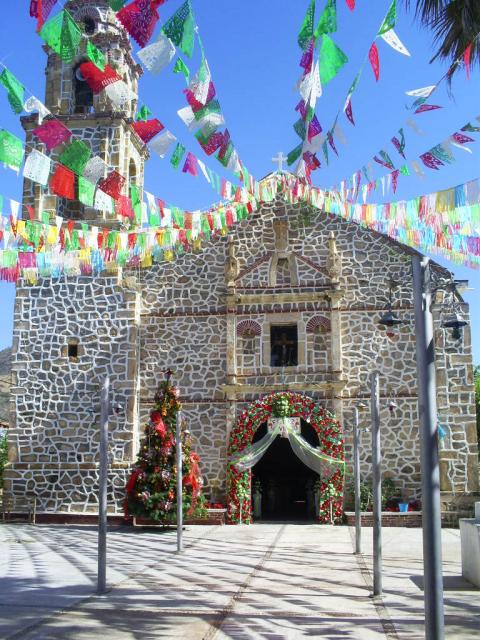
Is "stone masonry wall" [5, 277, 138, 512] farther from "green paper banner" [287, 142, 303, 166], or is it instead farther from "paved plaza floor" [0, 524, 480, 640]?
"green paper banner" [287, 142, 303, 166]

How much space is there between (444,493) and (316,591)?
9430mm

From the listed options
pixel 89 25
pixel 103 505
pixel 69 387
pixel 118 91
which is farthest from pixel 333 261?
pixel 118 91

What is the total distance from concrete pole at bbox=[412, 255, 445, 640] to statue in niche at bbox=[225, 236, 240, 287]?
14.2 m

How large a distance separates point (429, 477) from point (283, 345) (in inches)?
570

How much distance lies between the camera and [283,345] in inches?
794

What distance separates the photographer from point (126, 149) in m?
21.1

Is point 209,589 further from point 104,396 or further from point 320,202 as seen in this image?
point 320,202

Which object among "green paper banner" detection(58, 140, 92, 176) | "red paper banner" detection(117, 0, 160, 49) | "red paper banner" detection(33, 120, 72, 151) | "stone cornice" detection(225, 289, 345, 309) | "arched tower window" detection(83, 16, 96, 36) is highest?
"arched tower window" detection(83, 16, 96, 36)

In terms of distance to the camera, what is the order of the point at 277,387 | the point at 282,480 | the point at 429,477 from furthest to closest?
1. the point at 282,480
2. the point at 277,387
3. the point at 429,477

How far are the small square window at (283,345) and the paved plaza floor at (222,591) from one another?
Result: 18.0ft

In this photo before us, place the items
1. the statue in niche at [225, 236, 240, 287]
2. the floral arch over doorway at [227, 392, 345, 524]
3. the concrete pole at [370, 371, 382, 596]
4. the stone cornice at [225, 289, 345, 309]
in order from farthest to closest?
the statue in niche at [225, 236, 240, 287] → the stone cornice at [225, 289, 345, 309] → the floral arch over doorway at [227, 392, 345, 524] → the concrete pole at [370, 371, 382, 596]

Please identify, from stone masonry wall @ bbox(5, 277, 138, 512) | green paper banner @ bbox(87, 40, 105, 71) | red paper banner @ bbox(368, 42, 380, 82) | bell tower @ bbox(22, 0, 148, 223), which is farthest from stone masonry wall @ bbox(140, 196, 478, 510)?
green paper banner @ bbox(87, 40, 105, 71)

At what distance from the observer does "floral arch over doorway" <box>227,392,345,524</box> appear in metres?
18.6

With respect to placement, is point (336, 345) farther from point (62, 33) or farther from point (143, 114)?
point (62, 33)
